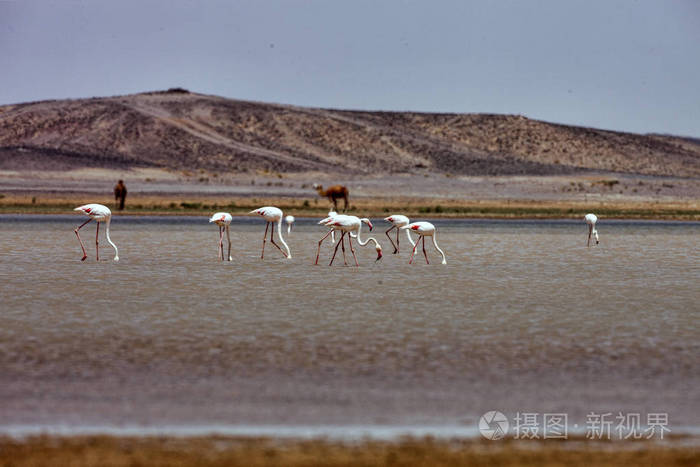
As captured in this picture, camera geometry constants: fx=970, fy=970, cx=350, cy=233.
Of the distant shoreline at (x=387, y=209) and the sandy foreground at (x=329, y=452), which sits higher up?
the sandy foreground at (x=329, y=452)

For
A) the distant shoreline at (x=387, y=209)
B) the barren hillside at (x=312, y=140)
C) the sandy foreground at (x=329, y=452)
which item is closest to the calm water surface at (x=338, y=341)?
the sandy foreground at (x=329, y=452)

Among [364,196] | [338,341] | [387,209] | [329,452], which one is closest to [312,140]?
[364,196]

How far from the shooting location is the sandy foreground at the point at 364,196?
42.3 meters

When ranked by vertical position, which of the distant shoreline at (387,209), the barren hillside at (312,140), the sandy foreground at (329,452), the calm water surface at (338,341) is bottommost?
the distant shoreline at (387,209)

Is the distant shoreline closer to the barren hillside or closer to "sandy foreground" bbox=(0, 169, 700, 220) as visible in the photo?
"sandy foreground" bbox=(0, 169, 700, 220)

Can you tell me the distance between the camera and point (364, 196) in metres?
53.5

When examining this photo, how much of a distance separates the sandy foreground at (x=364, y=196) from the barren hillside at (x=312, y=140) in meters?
16.0

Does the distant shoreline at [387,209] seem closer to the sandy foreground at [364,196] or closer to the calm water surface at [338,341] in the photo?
the sandy foreground at [364,196]

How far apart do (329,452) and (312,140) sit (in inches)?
3969

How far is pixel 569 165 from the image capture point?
4126 inches

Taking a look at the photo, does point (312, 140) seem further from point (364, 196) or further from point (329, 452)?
point (329, 452)

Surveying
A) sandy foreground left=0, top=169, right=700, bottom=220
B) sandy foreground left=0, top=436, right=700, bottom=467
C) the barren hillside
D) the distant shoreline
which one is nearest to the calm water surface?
sandy foreground left=0, top=436, right=700, bottom=467

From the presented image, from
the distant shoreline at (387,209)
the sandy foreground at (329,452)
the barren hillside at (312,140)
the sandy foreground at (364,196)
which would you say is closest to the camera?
the sandy foreground at (329,452)

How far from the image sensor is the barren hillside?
300 feet
